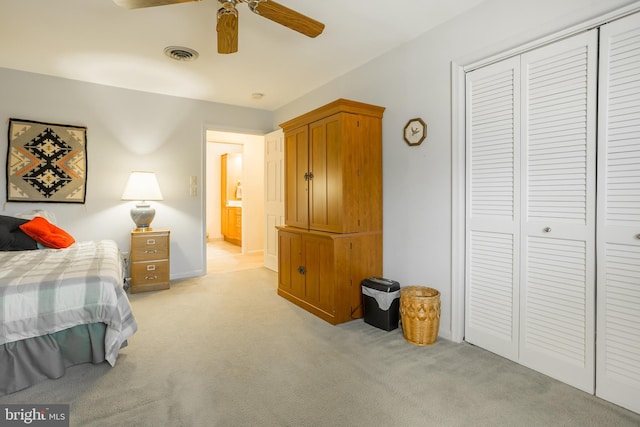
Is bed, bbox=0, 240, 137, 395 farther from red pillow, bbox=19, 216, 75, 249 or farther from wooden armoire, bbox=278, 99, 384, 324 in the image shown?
wooden armoire, bbox=278, 99, 384, 324

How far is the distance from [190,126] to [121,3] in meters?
2.80

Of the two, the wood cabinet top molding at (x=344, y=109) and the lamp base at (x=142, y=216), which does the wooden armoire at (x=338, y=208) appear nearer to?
the wood cabinet top molding at (x=344, y=109)

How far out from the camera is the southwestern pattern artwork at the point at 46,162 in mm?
3568

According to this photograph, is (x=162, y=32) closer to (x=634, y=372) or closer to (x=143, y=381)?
(x=143, y=381)

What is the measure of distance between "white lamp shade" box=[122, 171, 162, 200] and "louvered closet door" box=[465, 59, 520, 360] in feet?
11.5

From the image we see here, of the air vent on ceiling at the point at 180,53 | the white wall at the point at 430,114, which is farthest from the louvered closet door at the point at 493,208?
the air vent on ceiling at the point at 180,53

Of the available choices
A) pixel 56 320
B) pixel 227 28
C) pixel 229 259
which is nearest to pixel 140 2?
pixel 227 28

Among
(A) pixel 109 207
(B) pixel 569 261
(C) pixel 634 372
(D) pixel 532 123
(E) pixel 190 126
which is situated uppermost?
(E) pixel 190 126

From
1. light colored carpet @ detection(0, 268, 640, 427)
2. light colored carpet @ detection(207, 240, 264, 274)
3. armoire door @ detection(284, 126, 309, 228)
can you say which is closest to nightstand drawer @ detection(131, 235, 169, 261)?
light colored carpet @ detection(207, 240, 264, 274)

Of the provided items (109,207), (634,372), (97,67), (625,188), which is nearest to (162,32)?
(97,67)

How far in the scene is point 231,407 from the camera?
1738mm

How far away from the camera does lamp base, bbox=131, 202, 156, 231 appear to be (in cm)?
398

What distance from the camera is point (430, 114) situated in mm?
2721

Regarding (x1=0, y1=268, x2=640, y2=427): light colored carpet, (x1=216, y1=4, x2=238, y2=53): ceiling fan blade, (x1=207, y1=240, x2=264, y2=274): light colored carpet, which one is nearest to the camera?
(x1=0, y1=268, x2=640, y2=427): light colored carpet
